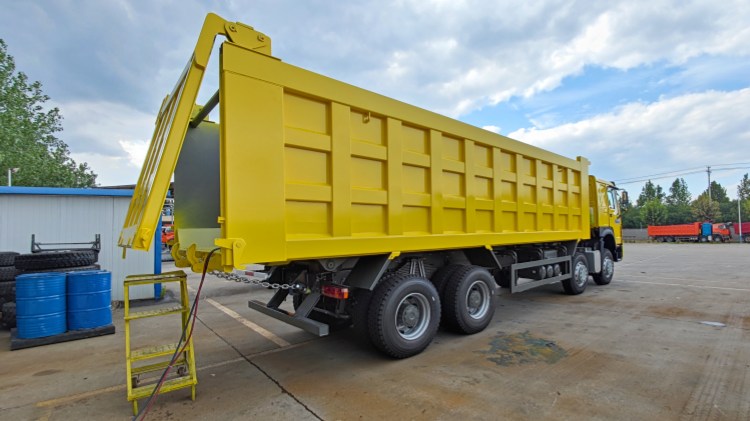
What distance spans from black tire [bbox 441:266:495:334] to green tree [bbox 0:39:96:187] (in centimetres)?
1993

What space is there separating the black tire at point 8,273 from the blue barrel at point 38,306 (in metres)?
1.30

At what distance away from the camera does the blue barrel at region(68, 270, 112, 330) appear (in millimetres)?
5551

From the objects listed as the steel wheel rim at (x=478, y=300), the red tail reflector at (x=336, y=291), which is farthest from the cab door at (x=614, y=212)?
the red tail reflector at (x=336, y=291)

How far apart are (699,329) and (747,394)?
2534 millimetres

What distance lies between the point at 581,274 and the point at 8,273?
11152 mm

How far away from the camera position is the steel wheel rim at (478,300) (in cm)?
529

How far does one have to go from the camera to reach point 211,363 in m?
4.29

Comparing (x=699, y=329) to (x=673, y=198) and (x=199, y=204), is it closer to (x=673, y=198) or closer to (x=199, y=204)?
(x=199, y=204)

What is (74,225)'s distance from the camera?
7.57 metres

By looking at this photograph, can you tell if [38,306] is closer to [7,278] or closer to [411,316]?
[7,278]

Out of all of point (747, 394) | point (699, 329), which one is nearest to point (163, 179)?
point (747, 394)

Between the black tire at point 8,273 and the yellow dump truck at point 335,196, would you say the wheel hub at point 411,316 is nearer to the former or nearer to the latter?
the yellow dump truck at point 335,196

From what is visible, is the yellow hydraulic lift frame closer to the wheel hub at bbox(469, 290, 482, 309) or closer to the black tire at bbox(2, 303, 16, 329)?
the wheel hub at bbox(469, 290, 482, 309)

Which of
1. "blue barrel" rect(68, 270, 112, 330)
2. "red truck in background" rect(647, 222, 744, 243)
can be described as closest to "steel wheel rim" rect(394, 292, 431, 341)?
"blue barrel" rect(68, 270, 112, 330)
